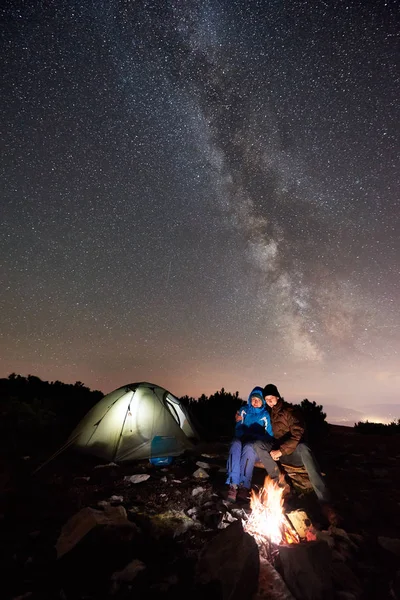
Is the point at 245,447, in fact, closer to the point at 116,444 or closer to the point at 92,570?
the point at 92,570

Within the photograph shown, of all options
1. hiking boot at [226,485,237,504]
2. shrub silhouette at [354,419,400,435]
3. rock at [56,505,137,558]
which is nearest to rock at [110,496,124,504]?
rock at [56,505,137,558]

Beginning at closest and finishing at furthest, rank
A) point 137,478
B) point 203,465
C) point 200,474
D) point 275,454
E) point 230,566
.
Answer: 1. point 230,566
2. point 275,454
3. point 137,478
4. point 200,474
5. point 203,465

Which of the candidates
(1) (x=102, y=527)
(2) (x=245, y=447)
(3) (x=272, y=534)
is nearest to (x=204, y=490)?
(2) (x=245, y=447)

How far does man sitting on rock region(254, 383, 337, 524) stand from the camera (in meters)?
5.08

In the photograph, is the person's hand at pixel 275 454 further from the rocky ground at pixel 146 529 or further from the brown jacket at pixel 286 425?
the rocky ground at pixel 146 529

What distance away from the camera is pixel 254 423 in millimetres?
6188

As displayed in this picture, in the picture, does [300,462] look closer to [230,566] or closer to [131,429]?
[230,566]

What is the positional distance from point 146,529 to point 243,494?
1.68m

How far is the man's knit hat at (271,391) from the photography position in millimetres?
6129

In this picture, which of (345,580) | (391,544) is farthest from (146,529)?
(391,544)

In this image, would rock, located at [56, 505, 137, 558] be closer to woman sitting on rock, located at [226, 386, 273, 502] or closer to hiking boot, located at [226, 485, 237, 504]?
hiking boot, located at [226, 485, 237, 504]

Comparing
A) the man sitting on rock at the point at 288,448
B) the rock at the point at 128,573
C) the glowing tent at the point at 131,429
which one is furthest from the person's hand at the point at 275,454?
the glowing tent at the point at 131,429

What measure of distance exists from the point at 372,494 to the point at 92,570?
16.7 feet

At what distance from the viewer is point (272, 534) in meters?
3.92
